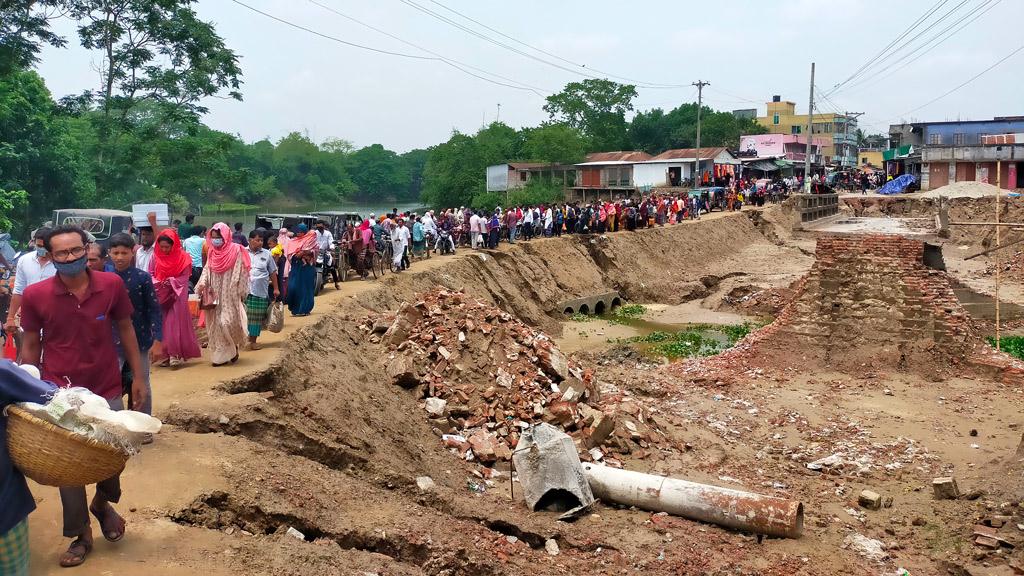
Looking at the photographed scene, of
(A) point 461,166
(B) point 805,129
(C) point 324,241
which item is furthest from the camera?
(B) point 805,129

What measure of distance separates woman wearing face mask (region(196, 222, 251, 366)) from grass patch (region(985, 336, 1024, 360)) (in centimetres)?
1546

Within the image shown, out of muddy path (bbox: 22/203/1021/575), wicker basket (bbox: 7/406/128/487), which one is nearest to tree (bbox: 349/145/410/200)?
muddy path (bbox: 22/203/1021/575)

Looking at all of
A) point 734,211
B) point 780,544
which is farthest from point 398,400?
point 734,211

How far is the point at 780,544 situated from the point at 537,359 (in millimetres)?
4831

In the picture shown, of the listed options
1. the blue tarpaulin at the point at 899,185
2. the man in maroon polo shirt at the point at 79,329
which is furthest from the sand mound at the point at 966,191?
the man in maroon polo shirt at the point at 79,329

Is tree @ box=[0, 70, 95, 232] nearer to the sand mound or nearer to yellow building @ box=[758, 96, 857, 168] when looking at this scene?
the sand mound

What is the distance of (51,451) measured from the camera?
12.5ft

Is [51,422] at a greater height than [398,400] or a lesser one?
greater

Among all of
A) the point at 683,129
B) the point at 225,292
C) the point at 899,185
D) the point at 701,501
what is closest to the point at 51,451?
the point at 225,292

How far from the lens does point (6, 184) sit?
73.5ft

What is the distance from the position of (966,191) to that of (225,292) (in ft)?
128

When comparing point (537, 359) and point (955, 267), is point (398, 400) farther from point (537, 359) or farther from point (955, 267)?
point (955, 267)

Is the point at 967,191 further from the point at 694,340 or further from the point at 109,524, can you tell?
the point at 109,524

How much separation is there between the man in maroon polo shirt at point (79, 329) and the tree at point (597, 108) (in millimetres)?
61070
